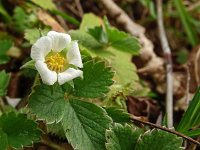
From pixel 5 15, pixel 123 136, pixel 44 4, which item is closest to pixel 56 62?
pixel 123 136

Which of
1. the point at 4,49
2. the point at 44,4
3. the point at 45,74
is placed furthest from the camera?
the point at 44,4

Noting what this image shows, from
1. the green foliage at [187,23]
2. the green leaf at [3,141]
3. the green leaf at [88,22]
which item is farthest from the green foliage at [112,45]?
the green foliage at [187,23]

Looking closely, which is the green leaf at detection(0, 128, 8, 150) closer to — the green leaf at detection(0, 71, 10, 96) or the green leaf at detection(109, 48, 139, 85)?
the green leaf at detection(0, 71, 10, 96)

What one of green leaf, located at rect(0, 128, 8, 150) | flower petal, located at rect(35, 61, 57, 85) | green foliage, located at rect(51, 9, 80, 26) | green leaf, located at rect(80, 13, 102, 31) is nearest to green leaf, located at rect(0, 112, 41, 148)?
green leaf, located at rect(0, 128, 8, 150)

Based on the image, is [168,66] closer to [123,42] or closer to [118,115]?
[123,42]

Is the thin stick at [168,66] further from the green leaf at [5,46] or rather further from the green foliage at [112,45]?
the green leaf at [5,46]
